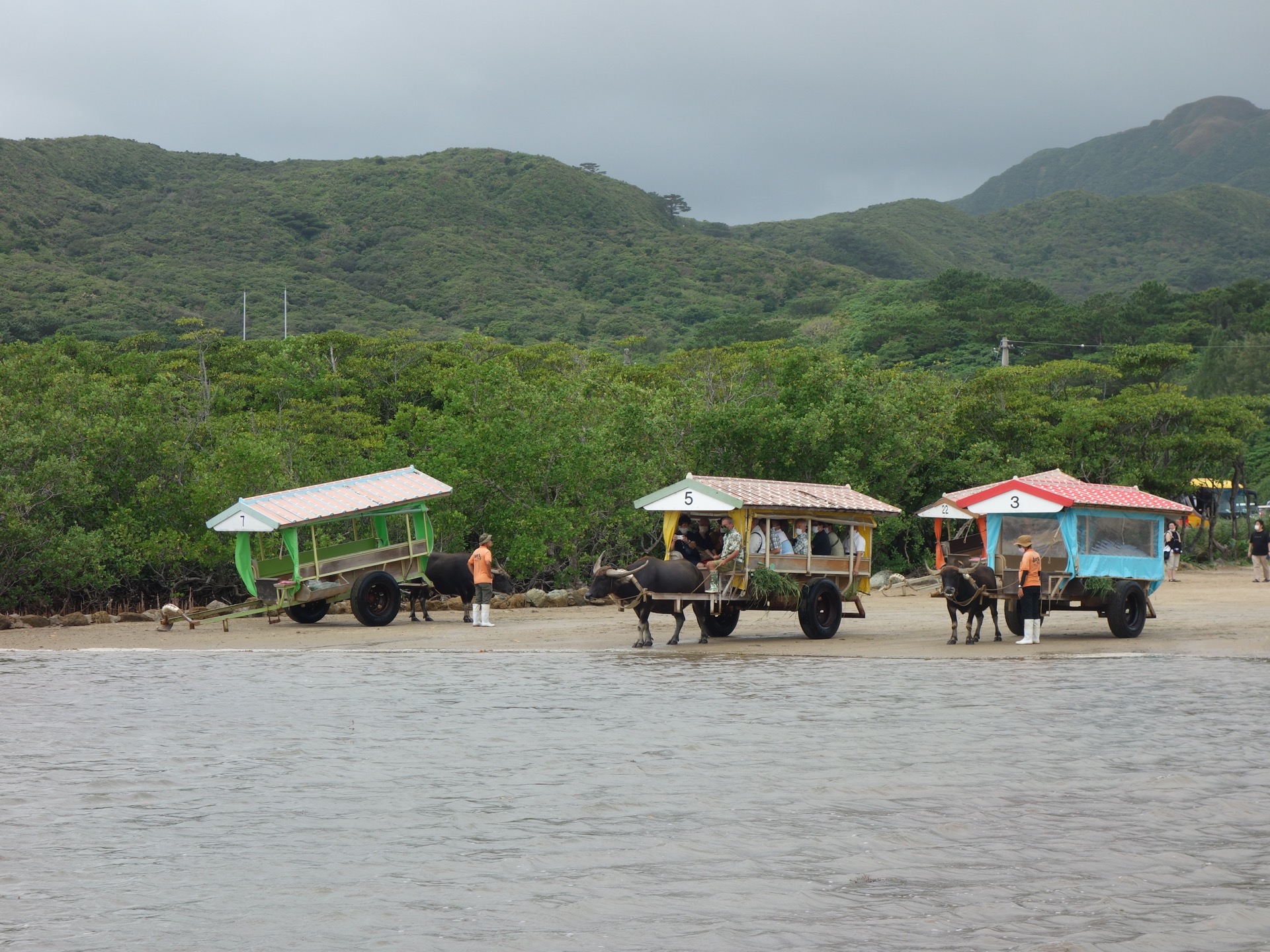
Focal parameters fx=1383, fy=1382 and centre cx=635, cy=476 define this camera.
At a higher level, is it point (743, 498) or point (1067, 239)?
point (1067, 239)

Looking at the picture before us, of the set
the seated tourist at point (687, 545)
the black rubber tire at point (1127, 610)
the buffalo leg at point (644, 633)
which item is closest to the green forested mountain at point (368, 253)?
the buffalo leg at point (644, 633)

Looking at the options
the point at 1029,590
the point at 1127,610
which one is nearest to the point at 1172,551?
the point at 1127,610

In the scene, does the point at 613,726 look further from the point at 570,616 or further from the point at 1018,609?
the point at 570,616

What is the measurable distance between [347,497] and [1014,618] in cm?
1220

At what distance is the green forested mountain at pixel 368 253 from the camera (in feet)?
313

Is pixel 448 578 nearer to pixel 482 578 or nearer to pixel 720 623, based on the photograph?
pixel 482 578

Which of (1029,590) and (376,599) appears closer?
(1029,590)

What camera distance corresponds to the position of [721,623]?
2380 cm

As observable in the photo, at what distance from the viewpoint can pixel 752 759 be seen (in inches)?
476

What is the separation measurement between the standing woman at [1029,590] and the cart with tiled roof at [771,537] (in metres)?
2.38

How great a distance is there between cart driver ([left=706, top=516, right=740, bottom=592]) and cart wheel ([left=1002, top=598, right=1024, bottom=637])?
468cm

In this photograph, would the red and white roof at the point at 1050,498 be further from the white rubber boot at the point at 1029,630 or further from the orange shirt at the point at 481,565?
the orange shirt at the point at 481,565

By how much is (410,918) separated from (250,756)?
5465mm

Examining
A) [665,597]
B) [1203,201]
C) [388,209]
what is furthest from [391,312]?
[1203,201]
